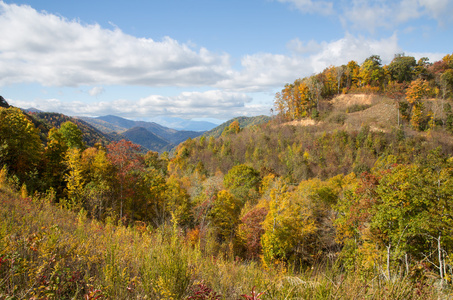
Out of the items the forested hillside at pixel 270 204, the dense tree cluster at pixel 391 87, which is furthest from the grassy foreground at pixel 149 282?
the dense tree cluster at pixel 391 87

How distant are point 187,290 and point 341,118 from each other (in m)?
66.6

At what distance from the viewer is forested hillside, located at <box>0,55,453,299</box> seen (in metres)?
2.55

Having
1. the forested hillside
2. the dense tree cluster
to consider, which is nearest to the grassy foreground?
the forested hillside

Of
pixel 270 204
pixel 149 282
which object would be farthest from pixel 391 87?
pixel 149 282

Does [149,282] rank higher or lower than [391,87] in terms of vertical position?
lower

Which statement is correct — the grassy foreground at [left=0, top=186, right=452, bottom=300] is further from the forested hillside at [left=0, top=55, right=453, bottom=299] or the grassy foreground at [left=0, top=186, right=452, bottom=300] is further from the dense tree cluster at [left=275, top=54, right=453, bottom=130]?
the dense tree cluster at [left=275, top=54, right=453, bottom=130]

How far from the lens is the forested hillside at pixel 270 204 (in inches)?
100

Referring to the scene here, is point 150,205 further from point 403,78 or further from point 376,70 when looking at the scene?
point 403,78

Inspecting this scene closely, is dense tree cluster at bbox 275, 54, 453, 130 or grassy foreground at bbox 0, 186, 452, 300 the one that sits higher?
dense tree cluster at bbox 275, 54, 453, 130

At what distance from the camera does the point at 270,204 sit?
59.6 ft

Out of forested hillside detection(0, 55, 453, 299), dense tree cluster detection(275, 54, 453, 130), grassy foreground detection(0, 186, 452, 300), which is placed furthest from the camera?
dense tree cluster detection(275, 54, 453, 130)

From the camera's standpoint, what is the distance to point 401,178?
12750mm

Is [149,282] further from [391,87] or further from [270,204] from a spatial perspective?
[391,87]

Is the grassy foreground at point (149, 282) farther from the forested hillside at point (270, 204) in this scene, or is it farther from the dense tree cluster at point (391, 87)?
the dense tree cluster at point (391, 87)
